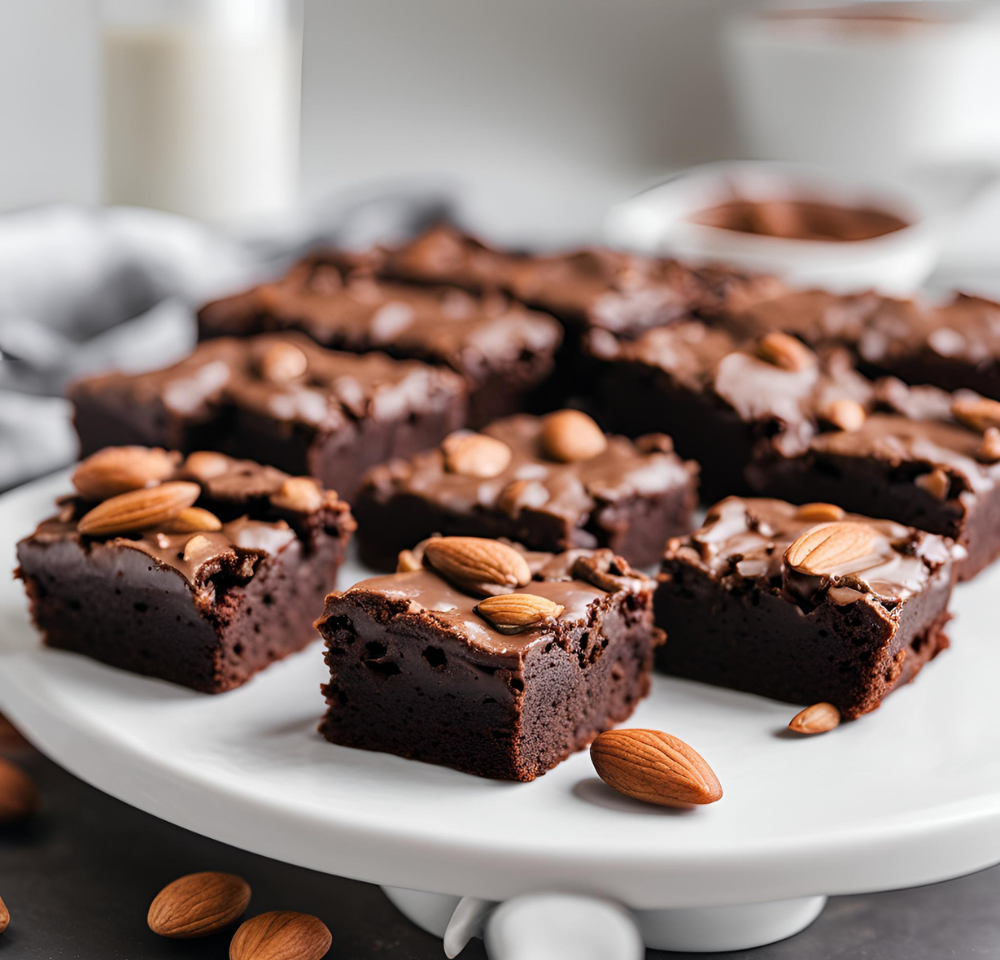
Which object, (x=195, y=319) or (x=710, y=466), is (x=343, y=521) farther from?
(x=195, y=319)

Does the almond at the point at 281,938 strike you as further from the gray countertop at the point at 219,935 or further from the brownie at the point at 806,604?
the brownie at the point at 806,604

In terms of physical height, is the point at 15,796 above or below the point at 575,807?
below

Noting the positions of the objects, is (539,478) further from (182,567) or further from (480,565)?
(182,567)

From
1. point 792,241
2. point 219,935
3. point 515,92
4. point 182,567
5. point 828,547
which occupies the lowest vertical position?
point 219,935

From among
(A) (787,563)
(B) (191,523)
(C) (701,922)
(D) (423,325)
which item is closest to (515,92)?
(D) (423,325)

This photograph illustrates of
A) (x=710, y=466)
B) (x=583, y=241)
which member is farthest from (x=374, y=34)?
(x=710, y=466)

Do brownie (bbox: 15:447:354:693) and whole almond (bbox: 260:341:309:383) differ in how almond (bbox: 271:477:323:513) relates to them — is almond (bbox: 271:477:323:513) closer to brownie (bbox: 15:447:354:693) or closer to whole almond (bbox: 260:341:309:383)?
brownie (bbox: 15:447:354:693)

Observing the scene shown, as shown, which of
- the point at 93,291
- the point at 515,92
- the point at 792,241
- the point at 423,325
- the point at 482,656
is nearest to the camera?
the point at 482,656
